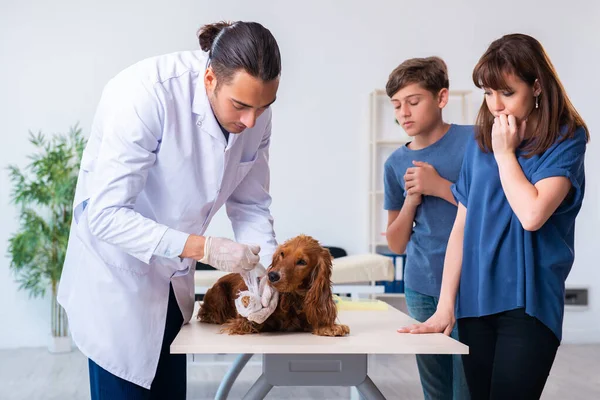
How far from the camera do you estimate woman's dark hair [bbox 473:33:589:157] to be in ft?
5.04

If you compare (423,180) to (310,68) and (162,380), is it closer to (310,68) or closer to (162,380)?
(162,380)

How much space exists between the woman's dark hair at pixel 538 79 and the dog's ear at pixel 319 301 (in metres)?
0.54

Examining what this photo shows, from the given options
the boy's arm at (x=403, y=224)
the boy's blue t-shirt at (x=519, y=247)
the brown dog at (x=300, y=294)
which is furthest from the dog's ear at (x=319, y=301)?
the boy's arm at (x=403, y=224)

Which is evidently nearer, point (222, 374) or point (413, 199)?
point (413, 199)

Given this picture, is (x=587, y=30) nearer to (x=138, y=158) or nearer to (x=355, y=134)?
(x=355, y=134)

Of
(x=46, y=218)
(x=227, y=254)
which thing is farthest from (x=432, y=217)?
(x=46, y=218)

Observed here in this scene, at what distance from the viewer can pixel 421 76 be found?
7.23 feet

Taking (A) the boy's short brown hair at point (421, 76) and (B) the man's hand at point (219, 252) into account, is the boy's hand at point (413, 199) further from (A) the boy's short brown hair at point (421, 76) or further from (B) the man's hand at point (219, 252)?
(B) the man's hand at point (219, 252)

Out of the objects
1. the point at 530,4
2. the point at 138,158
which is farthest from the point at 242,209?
the point at 530,4

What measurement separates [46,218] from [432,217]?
13.0 ft

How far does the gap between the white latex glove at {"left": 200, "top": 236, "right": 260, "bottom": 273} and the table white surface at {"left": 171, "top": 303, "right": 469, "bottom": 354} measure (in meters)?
0.16

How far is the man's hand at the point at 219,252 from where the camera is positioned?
1509mm

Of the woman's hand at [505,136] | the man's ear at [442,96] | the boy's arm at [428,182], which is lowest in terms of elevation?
the boy's arm at [428,182]

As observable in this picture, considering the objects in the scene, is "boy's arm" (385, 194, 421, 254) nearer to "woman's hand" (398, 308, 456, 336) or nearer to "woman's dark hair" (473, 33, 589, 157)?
"woman's hand" (398, 308, 456, 336)
